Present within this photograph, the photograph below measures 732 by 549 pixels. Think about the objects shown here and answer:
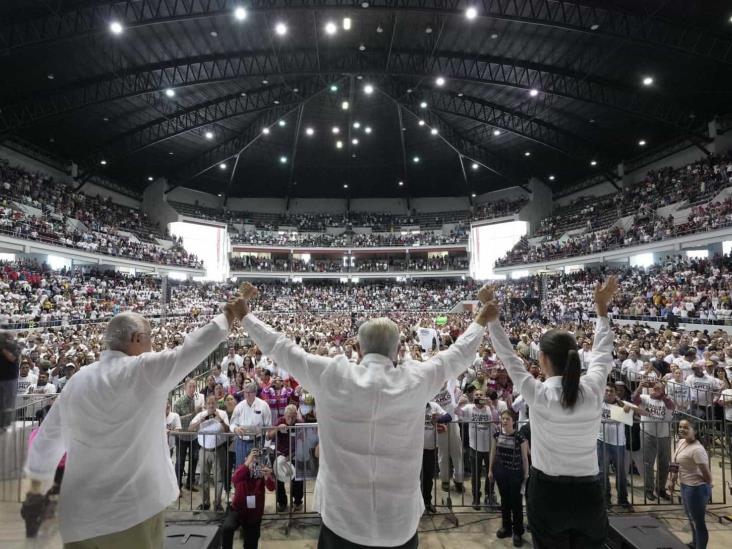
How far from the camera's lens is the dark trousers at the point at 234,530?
428cm

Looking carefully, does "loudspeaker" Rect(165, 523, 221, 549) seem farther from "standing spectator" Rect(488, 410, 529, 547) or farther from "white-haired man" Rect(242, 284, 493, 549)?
"standing spectator" Rect(488, 410, 529, 547)

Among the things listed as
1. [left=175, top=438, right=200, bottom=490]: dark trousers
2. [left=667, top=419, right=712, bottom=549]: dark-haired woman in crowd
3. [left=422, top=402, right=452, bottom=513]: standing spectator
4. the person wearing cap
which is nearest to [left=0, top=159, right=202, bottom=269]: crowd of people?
[left=175, top=438, right=200, bottom=490]: dark trousers

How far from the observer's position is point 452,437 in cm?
649

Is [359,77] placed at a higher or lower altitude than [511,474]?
higher

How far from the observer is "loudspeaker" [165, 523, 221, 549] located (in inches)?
127

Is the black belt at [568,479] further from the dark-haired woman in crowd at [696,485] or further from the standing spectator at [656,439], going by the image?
the standing spectator at [656,439]

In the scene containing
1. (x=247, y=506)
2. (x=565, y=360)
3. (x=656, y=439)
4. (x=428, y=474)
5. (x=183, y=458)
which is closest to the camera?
(x=565, y=360)

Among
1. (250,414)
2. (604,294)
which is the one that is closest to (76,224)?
(250,414)

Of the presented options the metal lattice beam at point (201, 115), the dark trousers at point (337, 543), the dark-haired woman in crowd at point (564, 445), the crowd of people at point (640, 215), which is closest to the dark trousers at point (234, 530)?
the dark trousers at point (337, 543)

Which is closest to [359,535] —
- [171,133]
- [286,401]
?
[286,401]

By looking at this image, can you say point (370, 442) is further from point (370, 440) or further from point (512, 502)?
point (512, 502)

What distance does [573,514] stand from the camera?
2.39 meters

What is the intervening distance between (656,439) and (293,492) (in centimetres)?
536

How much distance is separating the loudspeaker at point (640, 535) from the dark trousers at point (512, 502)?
1194 mm
